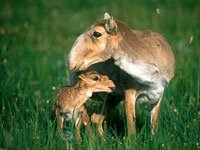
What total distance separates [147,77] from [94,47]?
2.21 feet

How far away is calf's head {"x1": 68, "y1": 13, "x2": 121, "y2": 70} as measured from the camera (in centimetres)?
653

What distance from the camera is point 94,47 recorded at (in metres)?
6.57

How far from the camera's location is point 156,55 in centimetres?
709

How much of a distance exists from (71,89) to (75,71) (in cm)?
30

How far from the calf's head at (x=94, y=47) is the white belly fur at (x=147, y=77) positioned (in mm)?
189

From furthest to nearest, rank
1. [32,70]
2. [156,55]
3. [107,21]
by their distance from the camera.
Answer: [32,70], [156,55], [107,21]

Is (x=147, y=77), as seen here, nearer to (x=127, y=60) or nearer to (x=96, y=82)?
(x=127, y=60)

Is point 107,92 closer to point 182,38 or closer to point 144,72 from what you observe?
point 144,72

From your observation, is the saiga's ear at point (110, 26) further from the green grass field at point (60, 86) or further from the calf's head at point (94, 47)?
the green grass field at point (60, 86)

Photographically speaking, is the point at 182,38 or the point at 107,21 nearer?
the point at 107,21

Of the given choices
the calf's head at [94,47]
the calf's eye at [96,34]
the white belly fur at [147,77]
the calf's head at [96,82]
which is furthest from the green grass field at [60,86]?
the calf's eye at [96,34]

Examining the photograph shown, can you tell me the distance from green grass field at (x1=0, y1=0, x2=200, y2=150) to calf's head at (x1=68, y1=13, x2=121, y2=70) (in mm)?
794

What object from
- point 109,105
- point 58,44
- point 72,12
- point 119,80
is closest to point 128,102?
point 119,80

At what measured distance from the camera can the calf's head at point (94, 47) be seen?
6.53 m
